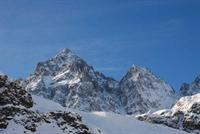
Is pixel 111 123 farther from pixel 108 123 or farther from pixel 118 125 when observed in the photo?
pixel 118 125

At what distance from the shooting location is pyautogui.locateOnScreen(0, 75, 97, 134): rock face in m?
85.7

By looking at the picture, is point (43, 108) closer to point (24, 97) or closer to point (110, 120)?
point (24, 97)

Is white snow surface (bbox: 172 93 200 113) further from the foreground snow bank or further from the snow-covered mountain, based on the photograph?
the snow-covered mountain

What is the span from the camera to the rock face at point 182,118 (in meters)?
141

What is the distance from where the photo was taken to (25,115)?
88312 millimetres

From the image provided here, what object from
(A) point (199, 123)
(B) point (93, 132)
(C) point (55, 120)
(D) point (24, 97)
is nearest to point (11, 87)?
(D) point (24, 97)

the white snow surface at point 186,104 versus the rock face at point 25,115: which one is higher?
the white snow surface at point 186,104

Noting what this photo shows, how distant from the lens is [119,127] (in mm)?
105000

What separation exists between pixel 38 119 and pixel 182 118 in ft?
212

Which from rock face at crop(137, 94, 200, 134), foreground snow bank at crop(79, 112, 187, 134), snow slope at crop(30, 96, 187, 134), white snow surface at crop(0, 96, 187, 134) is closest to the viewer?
white snow surface at crop(0, 96, 187, 134)

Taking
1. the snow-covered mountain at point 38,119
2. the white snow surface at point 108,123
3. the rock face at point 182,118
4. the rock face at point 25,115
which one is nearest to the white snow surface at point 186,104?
the rock face at point 182,118

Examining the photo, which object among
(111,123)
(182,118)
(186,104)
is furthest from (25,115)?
(186,104)

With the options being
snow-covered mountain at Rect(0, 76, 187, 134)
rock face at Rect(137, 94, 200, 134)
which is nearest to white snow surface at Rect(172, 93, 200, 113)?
rock face at Rect(137, 94, 200, 134)

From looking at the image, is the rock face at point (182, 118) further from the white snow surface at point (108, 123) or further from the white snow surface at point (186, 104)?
the white snow surface at point (108, 123)
